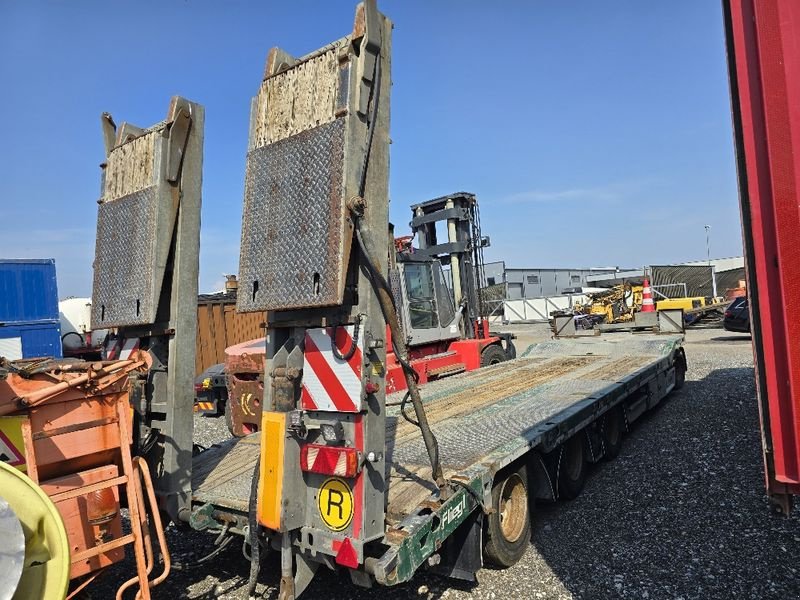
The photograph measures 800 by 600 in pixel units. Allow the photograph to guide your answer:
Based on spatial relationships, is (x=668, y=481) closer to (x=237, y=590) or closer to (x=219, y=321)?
(x=237, y=590)

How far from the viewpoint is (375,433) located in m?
2.91

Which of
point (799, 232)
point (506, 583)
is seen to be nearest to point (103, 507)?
point (506, 583)

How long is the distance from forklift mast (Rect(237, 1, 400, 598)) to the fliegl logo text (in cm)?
39

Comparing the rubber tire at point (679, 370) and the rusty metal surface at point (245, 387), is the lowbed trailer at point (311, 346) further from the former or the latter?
the rubber tire at point (679, 370)

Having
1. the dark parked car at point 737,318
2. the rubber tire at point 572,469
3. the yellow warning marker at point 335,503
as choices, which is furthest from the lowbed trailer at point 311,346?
the dark parked car at point 737,318

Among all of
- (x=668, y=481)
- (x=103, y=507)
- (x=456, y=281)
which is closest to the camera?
(x=103, y=507)

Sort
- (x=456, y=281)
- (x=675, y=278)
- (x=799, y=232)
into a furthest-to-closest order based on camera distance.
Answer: (x=675, y=278)
(x=456, y=281)
(x=799, y=232)

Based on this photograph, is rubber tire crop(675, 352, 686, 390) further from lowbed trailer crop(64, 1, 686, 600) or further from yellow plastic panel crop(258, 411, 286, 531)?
yellow plastic panel crop(258, 411, 286, 531)

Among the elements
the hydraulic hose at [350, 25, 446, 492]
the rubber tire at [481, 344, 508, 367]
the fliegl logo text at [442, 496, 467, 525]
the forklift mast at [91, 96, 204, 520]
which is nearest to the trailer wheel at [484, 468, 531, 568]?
the fliegl logo text at [442, 496, 467, 525]

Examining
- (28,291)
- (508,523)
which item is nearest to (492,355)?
(508,523)

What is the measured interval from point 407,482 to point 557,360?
6.25 m

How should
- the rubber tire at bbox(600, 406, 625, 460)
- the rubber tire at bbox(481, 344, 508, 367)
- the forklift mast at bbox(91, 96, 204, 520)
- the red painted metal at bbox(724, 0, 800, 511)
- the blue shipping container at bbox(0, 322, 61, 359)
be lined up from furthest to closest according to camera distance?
the blue shipping container at bbox(0, 322, 61, 359)
the rubber tire at bbox(481, 344, 508, 367)
the rubber tire at bbox(600, 406, 625, 460)
the forklift mast at bbox(91, 96, 204, 520)
the red painted metal at bbox(724, 0, 800, 511)

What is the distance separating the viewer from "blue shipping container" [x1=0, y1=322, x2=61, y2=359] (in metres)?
13.5

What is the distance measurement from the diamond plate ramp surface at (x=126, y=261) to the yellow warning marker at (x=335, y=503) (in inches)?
71.5
